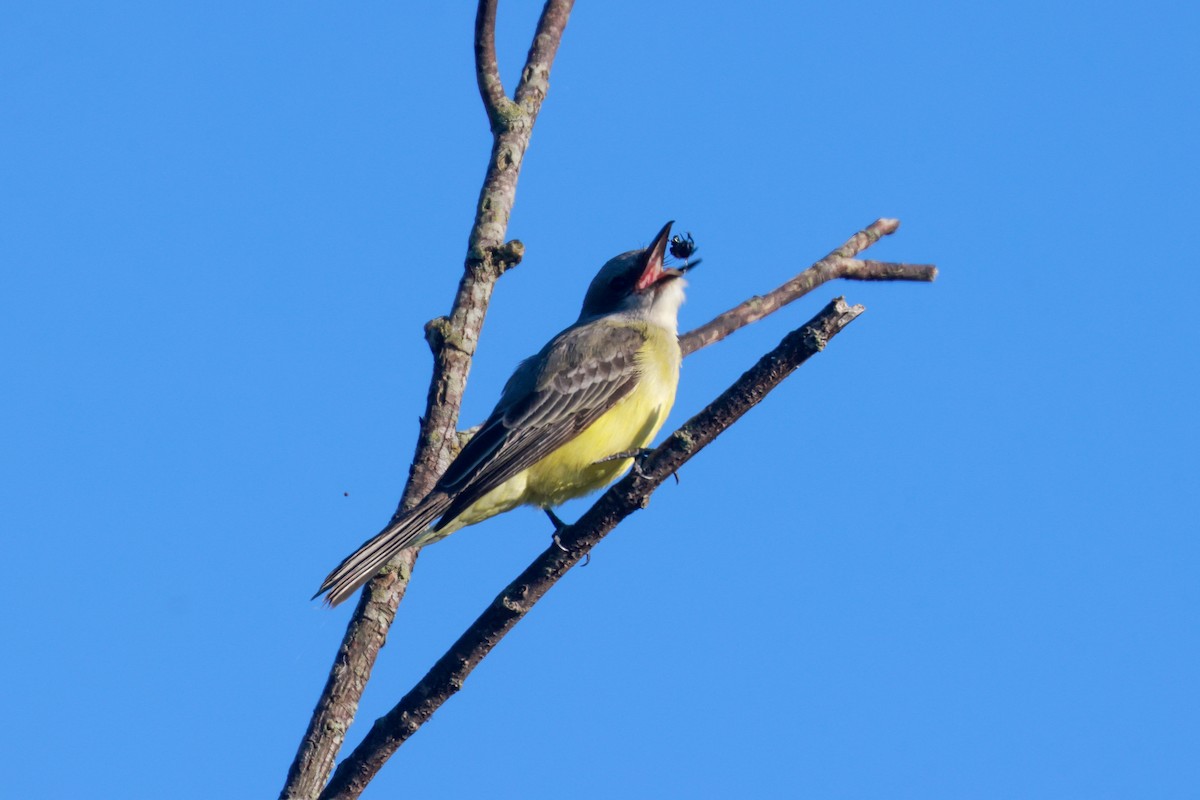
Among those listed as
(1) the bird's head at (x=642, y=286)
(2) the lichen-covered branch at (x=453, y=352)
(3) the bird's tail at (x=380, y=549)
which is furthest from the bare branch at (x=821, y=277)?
(3) the bird's tail at (x=380, y=549)

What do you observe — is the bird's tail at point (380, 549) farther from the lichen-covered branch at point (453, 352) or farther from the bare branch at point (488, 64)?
the bare branch at point (488, 64)

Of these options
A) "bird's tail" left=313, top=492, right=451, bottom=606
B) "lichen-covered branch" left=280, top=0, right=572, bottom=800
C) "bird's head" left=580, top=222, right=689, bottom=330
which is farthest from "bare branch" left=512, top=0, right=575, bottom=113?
"bird's tail" left=313, top=492, right=451, bottom=606

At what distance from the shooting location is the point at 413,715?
4781 mm

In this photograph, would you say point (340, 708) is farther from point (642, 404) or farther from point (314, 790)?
point (642, 404)

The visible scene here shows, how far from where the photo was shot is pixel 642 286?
30.4ft

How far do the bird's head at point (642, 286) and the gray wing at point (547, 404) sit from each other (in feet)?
1.48

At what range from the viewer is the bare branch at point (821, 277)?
721cm

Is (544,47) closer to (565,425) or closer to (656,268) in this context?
(656,268)

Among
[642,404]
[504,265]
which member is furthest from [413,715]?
[642,404]

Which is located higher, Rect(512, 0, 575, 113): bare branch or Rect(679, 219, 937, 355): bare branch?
Rect(512, 0, 575, 113): bare branch

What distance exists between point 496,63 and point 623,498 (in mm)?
3561

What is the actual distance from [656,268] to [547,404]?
1.76m

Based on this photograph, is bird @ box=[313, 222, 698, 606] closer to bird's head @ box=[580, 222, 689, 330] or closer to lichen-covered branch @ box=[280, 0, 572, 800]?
bird's head @ box=[580, 222, 689, 330]

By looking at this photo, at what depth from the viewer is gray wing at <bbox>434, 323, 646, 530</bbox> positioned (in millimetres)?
7305
